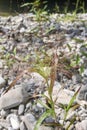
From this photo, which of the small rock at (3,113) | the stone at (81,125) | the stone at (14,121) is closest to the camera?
the stone at (81,125)

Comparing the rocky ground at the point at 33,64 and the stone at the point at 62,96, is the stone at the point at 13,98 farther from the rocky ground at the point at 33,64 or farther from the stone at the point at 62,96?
the stone at the point at 62,96

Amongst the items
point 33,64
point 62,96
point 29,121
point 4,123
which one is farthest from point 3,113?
point 33,64

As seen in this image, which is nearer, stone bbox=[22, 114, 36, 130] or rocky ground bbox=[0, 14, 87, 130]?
stone bbox=[22, 114, 36, 130]

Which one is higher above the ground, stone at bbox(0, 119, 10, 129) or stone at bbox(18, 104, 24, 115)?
stone at bbox(18, 104, 24, 115)

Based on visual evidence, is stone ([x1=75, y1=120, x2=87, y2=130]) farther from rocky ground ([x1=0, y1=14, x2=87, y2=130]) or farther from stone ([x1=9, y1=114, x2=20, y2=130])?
stone ([x1=9, y1=114, x2=20, y2=130])

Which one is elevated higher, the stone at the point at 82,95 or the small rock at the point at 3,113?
the stone at the point at 82,95

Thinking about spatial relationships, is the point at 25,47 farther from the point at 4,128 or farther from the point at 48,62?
the point at 4,128

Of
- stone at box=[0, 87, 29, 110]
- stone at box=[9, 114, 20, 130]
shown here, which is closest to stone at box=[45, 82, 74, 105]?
stone at box=[0, 87, 29, 110]

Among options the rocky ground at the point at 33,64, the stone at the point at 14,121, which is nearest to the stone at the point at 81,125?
the rocky ground at the point at 33,64
